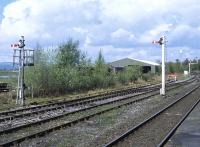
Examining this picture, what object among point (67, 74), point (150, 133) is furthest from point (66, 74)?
point (150, 133)

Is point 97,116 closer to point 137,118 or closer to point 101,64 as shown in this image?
point 137,118

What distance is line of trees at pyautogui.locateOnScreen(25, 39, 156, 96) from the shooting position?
38.1m

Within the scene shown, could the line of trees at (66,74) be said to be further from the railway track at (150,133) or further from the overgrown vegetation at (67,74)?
the railway track at (150,133)

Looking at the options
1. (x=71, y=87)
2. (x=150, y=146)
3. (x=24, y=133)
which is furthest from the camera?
(x=71, y=87)

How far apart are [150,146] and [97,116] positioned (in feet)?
27.7

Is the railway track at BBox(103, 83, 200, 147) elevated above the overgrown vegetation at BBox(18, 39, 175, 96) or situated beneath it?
situated beneath

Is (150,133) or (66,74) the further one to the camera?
(66,74)

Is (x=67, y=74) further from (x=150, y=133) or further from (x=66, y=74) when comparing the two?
(x=150, y=133)

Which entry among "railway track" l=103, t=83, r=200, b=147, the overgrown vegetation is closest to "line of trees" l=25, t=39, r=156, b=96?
the overgrown vegetation

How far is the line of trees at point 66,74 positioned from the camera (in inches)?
1499

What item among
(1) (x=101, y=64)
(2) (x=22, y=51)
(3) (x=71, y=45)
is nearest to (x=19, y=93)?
(2) (x=22, y=51)

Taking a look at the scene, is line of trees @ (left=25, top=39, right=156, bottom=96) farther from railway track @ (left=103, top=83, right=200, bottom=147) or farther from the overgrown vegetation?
railway track @ (left=103, top=83, right=200, bottom=147)

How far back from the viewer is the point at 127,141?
13.9 meters

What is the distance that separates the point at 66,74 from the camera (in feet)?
140
